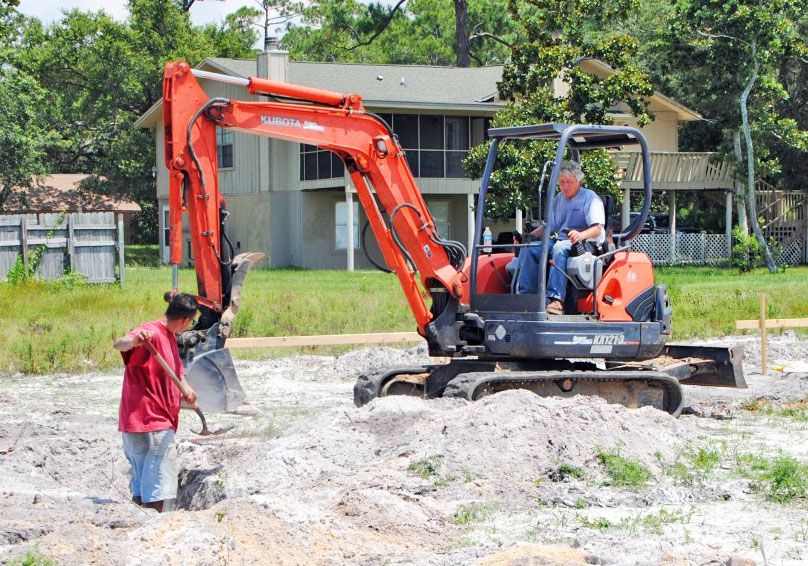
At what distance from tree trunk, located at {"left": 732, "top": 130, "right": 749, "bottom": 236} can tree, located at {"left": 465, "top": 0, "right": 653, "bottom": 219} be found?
21.6 feet

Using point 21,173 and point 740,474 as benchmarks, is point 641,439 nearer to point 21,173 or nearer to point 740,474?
point 740,474

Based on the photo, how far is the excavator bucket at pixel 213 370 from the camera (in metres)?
11.8

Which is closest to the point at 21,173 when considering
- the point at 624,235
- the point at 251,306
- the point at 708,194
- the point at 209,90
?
the point at 209,90

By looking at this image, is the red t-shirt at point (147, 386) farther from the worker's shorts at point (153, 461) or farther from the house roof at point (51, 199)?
the house roof at point (51, 199)

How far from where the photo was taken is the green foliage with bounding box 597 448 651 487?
9578 mm

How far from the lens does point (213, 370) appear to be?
1193 cm

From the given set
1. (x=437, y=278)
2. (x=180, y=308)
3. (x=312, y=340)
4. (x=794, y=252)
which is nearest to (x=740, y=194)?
(x=794, y=252)

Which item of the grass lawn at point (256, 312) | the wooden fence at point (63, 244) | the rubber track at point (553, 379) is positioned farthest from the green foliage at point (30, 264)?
the rubber track at point (553, 379)

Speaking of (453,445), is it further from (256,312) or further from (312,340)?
(256,312)

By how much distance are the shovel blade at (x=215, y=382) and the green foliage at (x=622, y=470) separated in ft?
12.1

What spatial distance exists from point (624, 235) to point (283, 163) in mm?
29886

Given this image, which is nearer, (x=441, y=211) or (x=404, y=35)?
(x=441, y=211)

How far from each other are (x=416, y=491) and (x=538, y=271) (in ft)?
11.5

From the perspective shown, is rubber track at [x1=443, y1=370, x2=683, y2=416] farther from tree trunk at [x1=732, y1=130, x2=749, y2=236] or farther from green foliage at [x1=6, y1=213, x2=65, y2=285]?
tree trunk at [x1=732, y1=130, x2=749, y2=236]
